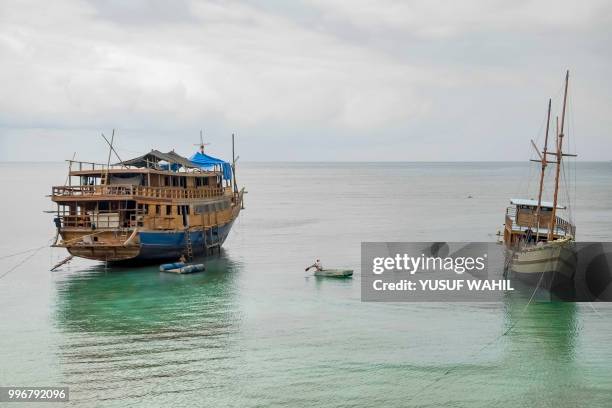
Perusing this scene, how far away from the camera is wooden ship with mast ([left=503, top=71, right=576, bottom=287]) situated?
35875 millimetres

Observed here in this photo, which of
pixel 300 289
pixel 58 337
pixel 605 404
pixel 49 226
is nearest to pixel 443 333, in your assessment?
pixel 605 404

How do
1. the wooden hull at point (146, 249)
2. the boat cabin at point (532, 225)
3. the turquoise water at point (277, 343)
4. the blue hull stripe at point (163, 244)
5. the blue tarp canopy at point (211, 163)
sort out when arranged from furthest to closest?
the blue tarp canopy at point (211, 163) < the blue hull stripe at point (163, 244) < the wooden hull at point (146, 249) < the boat cabin at point (532, 225) < the turquoise water at point (277, 343)

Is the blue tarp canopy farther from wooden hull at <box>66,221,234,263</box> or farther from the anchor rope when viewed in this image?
the anchor rope

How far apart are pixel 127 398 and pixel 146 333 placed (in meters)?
7.56

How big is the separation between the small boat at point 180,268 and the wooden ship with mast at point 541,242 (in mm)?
20869

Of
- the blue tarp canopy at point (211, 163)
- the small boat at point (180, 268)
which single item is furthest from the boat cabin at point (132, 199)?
the blue tarp canopy at point (211, 163)

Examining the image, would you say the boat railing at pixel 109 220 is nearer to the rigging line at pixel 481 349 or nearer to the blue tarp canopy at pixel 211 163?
the blue tarp canopy at pixel 211 163

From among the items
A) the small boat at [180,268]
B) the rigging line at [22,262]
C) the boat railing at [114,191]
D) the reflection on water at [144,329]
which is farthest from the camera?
the rigging line at [22,262]

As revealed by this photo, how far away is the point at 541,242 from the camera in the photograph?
38.8 meters

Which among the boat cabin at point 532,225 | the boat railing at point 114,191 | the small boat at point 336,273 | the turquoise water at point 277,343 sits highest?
the boat railing at point 114,191

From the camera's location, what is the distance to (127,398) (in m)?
21.6

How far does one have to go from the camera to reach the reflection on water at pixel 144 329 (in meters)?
23.2

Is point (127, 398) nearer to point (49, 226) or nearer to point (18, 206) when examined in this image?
point (49, 226)

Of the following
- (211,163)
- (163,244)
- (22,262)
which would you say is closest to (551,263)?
(163,244)
